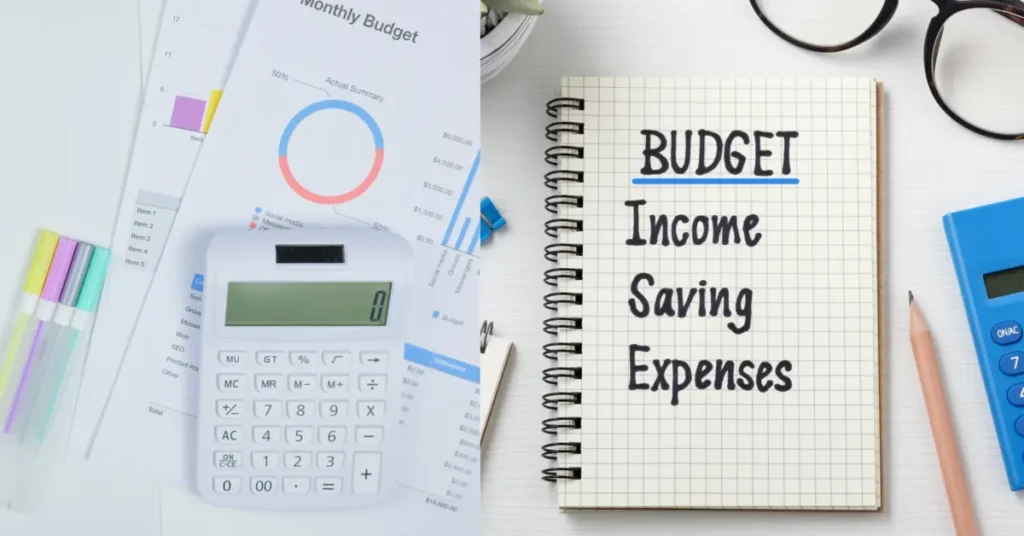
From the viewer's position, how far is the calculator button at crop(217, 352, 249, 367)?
A: 0.50 metres

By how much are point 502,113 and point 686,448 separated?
0.76ft

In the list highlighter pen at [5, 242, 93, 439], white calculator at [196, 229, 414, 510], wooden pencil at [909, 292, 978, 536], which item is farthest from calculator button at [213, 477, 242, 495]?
wooden pencil at [909, 292, 978, 536]

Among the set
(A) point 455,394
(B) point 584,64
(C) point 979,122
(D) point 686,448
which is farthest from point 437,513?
(C) point 979,122

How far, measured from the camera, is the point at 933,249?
2.04 feet

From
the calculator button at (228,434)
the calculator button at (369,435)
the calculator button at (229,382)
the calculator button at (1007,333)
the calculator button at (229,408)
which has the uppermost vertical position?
the calculator button at (1007,333)

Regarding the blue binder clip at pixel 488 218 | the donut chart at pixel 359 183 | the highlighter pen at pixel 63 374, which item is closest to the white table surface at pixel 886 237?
the blue binder clip at pixel 488 218

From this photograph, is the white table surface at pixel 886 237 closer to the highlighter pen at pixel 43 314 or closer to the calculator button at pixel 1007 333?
the calculator button at pixel 1007 333

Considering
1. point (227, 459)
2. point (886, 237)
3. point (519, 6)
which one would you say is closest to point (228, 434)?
point (227, 459)

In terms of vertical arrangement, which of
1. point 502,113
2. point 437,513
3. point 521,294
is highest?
point 502,113

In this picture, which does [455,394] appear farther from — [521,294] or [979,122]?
[979,122]

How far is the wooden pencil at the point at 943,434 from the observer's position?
60 centimetres

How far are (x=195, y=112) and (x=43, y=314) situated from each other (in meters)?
0.13

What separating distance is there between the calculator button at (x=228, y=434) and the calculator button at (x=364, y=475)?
2.3 inches

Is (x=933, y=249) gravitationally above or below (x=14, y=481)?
above
